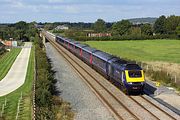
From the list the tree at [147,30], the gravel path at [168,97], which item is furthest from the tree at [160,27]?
the gravel path at [168,97]

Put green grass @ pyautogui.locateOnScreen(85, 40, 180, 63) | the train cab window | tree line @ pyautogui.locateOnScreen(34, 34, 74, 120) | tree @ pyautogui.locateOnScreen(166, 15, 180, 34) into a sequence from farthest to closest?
tree @ pyautogui.locateOnScreen(166, 15, 180, 34), green grass @ pyautogui.locateOnScreen(85, 40, 180, 63), the train cab window, tree line @ pyautogui.locateOnScreen(34, 34, 74, 120)

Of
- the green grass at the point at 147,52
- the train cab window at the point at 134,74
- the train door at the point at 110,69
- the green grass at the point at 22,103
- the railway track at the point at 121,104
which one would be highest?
the train cab window at the point at 134,74

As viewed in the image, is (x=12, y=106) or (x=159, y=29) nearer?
(x=12, y=106)

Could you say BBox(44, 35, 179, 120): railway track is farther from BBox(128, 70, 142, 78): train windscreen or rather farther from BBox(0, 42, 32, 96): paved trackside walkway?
BBox(0, 42, 32, 96): paved trackside walkway

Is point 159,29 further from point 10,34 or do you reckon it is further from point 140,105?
point 140,105

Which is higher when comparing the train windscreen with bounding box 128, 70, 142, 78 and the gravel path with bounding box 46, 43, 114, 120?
the train windscreen with bounding box 128, 70, 142, 78

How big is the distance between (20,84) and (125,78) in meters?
15.4

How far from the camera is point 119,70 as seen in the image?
33562 millimetres

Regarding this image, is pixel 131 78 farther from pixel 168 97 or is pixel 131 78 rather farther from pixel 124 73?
pixel 168 97

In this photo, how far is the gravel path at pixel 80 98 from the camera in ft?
87.1

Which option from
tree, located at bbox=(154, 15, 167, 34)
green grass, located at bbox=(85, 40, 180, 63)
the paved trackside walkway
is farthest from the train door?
tree, located at bbox=(154, 15, 167, 34)

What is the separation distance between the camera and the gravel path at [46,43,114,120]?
2654 cm

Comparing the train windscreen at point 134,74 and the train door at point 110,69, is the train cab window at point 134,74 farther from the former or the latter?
the train door at point 110,69

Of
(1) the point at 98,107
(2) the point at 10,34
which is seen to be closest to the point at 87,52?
(1) the point at 98,107
